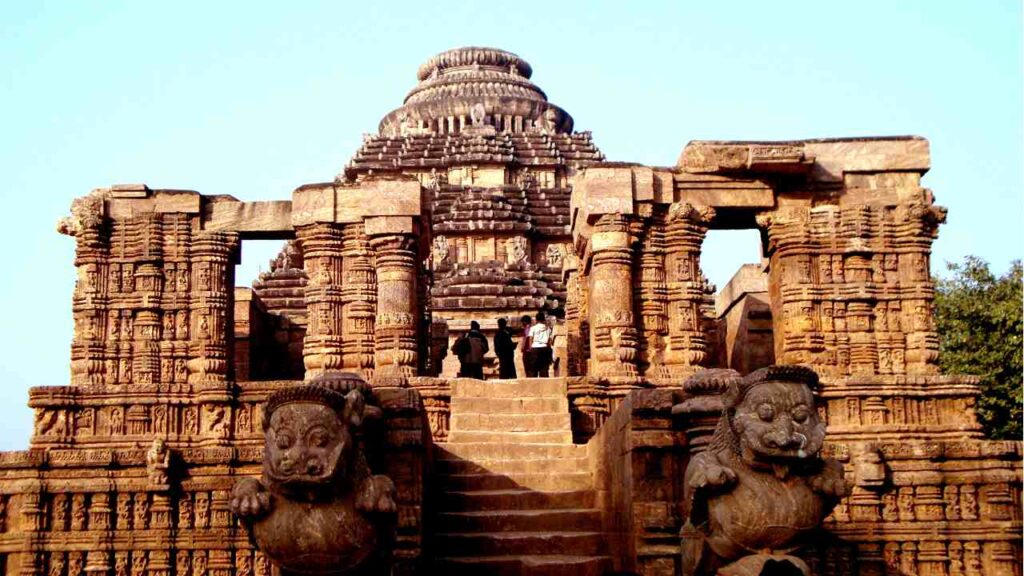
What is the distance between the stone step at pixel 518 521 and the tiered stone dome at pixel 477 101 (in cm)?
2875

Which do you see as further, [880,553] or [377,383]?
[377,383]

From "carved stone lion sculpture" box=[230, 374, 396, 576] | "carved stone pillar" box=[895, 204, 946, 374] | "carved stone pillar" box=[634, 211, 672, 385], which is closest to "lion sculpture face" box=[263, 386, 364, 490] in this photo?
"carved stone lion sculpture" box=[230, 374, 396, 576]

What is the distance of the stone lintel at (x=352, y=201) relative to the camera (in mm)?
19234

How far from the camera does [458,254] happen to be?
32969 mm

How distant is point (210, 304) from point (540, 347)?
5.47 metres

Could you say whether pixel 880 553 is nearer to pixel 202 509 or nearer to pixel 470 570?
pixel 470 570

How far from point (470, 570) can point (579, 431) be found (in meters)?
6.04

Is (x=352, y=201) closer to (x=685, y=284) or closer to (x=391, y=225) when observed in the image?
(x=391, y=225)

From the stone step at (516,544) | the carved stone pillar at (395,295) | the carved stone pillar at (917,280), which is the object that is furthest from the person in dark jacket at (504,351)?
the stone step at (516,544)

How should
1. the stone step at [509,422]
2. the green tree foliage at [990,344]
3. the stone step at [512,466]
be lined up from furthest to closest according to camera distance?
the green tree foliage at [990,344] < the stone step at [509,422] < the stone step at [512,466]

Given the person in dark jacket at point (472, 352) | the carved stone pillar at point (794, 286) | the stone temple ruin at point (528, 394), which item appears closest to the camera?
the stone temple ruin at point (528, 394)

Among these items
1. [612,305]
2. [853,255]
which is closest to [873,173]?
[853,255]

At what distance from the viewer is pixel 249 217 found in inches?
763

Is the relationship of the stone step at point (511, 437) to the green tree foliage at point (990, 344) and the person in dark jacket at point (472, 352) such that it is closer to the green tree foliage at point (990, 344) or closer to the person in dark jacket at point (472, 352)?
the person in dark jacket at point (472, 352)
